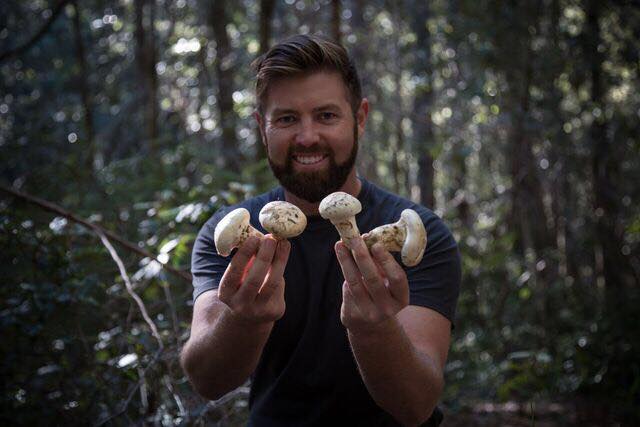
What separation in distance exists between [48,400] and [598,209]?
610cm

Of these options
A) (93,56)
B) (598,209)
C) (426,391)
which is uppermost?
(93,56)

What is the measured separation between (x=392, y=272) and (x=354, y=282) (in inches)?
5.1

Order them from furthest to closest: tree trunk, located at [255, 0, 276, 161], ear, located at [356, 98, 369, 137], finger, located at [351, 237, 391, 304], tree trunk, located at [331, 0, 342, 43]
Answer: tree trunk, located at [255, 0, 276, 161], tree trunk, located at [331, 0, 342, 43], ear, located at [356, 98, 369, 137], finger, located at [351, 237, 391, 304]

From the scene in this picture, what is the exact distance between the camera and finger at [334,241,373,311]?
1.95 meters

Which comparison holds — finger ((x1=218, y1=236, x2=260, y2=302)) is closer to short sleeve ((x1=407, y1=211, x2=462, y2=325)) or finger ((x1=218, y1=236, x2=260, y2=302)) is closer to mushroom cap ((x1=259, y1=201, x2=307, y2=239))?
mushroom cap ((x1=259, y1=201, x2=307, y2=239))

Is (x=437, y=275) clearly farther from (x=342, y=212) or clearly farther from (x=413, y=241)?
(x=342, y=212)

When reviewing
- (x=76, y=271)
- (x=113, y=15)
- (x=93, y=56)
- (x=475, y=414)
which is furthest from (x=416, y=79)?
(x=93, y=56)

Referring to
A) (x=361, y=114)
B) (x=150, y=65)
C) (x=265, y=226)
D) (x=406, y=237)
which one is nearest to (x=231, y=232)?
(x=265, y=226)

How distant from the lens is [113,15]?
1073cm

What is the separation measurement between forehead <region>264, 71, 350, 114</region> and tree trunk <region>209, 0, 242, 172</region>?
475 cm

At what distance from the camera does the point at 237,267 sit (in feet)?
6.53

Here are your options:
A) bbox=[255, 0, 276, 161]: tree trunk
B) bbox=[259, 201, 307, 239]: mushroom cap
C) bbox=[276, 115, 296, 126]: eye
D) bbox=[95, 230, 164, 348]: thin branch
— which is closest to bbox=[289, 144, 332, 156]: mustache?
bbox=[276, 115, 296, 126]: eye

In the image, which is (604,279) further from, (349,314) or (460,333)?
(349,314)

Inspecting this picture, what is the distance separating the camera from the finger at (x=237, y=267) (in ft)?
6.47
